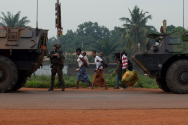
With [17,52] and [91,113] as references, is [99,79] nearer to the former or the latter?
[17,52]

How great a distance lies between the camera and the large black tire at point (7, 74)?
966cm

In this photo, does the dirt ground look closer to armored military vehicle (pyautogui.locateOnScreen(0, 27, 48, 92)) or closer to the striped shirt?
armored military vehicle (pyautogui.locateOnScreen(0, 27, 48, 92))

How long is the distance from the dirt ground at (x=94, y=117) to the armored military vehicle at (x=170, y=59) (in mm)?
3839

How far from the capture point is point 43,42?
1051 centimetres

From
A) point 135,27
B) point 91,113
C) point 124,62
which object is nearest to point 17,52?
point 124,62

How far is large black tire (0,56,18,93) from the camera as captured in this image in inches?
380

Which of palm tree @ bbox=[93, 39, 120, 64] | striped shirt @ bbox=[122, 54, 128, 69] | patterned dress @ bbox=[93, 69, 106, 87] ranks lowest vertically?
patterned dress @ bbox=[93, 69, 106, 87]

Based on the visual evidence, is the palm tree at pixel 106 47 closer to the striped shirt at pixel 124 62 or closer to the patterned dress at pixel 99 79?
the patterned dress at pixel 99 79

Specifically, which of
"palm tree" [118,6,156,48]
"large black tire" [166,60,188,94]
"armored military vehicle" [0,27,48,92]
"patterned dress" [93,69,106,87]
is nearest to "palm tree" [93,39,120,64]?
"palm tree" [118,6,156,48]

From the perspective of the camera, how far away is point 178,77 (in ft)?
32.7

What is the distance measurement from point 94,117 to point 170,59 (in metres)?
5.79

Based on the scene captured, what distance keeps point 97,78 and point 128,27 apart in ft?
110

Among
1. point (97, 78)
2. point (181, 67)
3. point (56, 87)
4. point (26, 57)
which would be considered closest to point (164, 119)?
point (181, 67)

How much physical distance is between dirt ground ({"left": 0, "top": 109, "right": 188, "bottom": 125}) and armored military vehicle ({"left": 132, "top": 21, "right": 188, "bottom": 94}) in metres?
3.84
